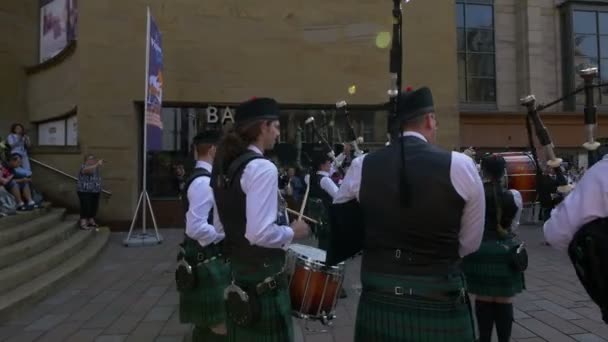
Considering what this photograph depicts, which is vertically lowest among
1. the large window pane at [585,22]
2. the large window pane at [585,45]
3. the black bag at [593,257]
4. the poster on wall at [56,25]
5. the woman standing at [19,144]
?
the black bag at [593,257]

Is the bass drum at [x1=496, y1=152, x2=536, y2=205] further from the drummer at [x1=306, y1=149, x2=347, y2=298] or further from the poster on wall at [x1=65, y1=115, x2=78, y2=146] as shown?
the poster on wall at [x1=65, y1=115, x2=78, y2=146]

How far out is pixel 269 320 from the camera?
7.46 ft

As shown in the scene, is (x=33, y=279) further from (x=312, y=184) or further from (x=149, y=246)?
(x=312, y=184)

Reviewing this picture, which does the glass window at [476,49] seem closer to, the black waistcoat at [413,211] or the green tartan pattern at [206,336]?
the green tartan pattern at [206,336]

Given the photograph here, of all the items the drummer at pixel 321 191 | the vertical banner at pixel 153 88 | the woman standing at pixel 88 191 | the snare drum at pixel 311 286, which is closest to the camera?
the snare drum at pixel 311 286

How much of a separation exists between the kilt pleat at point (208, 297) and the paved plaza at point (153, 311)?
3.45 feet

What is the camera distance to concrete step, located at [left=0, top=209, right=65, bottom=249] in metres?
6.13

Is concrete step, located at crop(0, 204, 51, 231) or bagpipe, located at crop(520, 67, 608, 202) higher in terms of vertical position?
bagpipe, located at crop(520, 67, 608, 202)

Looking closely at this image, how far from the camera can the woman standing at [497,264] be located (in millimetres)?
3375

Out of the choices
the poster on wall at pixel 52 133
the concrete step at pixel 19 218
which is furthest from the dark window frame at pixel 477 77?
the concrete step at pixel 19 218

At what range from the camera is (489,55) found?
1664 cm

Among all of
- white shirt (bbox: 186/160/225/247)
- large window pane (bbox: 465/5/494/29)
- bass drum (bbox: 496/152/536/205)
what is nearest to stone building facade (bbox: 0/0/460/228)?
large window pane (bbox: 465/5/494/29)

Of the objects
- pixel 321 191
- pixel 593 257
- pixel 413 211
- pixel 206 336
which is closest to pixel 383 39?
pixel 321 191

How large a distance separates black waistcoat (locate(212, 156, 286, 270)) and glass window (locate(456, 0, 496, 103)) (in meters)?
15.6
